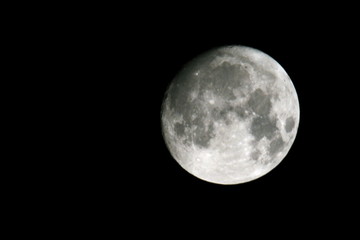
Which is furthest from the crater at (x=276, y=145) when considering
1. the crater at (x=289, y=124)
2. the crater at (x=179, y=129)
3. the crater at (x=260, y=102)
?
the crater at (x=179, y=129)

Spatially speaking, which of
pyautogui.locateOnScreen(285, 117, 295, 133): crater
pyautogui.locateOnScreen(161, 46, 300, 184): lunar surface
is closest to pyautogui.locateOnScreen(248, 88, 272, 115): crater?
pyautogui.locateOnScreen(161, 46, 300, 184): lunar surface

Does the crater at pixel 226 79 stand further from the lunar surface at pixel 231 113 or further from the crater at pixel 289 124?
the crater at pixel 289 124

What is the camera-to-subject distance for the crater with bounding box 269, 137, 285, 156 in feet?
10.2

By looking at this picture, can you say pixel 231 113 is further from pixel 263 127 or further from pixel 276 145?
pixel 276 145

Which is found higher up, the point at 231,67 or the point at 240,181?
the point at 231,67

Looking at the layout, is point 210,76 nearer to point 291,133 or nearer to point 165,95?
point 165,95

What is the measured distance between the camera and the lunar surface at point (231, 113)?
9.66 ft

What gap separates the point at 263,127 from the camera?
298 centimetres

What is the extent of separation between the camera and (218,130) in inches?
117

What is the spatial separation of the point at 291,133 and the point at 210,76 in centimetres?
95

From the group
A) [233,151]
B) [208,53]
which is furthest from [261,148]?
[208,53]

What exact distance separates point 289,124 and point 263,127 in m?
0.35

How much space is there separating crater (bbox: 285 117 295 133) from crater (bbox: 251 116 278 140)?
0.16 metres

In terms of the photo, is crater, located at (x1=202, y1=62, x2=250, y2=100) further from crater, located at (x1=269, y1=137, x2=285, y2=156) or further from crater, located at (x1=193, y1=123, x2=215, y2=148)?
crater, located at (x1=269, y1=137, x2=285, y2=156)
